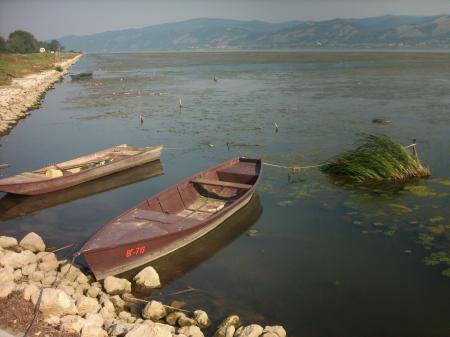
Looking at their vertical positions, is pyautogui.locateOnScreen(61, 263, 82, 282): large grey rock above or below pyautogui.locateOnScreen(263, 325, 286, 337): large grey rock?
above

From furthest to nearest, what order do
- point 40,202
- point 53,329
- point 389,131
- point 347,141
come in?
point 389,131
point 347,141
point 40,202
point 53,329

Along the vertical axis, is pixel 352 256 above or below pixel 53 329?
below

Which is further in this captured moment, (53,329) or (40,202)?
(40,202)

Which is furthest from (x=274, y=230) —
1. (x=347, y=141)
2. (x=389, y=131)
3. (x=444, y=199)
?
(x=389, y=131)

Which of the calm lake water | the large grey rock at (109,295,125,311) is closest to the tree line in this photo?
the calm lake water

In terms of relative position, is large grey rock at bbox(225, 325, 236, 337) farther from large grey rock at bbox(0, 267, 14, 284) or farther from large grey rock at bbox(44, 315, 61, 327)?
large grey rock at bbox(0, 267, 14, 284)

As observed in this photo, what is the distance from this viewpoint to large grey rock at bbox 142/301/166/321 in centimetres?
995

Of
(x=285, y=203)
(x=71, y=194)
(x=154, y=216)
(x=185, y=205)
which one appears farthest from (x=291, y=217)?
(x=71, y=194)

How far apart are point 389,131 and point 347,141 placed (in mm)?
3777

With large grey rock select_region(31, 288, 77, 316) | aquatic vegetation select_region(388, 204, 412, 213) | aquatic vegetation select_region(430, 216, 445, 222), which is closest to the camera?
large grey rock select_region(31, 288, 77, 316)

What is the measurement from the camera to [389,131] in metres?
27.2

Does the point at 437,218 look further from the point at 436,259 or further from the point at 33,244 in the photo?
the point at 33,244

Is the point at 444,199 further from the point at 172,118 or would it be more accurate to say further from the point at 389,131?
the point at 172,118

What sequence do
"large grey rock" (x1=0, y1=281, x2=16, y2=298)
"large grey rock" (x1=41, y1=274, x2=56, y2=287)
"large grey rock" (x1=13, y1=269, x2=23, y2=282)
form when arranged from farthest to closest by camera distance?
"large grey rock" (x1=41, y1=274, x2=56, y2=287) → "large grey rock" (x1=13, y1=269, x2=23, y2=282) → "large grey rock" (x1=0, y1=281, x2=16, y2=298)
